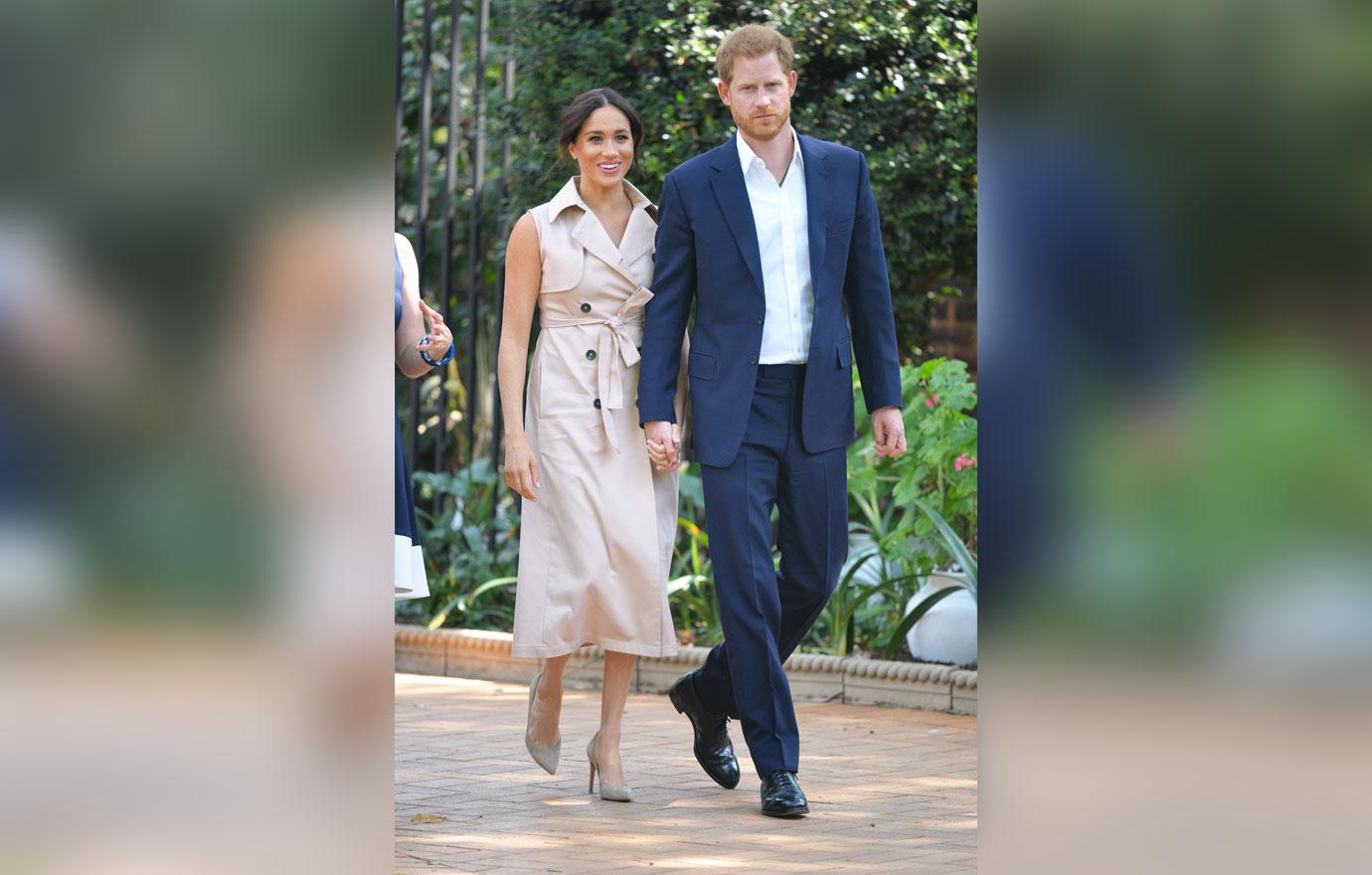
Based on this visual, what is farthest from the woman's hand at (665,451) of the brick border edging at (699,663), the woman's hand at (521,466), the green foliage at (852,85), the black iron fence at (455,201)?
the black iron fence at (455,201)

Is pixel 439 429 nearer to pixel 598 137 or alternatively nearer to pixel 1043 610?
pixel 598 137

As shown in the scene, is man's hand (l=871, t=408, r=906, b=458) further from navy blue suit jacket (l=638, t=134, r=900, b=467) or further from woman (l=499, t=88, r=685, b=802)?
woman (l=499, t=88, r=685, b=802)

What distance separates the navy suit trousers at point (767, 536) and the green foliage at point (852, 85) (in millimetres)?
2780

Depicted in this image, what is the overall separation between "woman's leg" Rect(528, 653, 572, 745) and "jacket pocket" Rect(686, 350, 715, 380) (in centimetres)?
88

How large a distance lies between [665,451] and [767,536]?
355 mm

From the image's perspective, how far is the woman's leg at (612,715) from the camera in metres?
5.03

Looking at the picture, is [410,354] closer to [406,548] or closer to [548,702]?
[406,548]

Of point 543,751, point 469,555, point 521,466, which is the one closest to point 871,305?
point 521,466

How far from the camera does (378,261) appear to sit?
2646mm

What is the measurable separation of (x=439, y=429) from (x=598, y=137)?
3.97m

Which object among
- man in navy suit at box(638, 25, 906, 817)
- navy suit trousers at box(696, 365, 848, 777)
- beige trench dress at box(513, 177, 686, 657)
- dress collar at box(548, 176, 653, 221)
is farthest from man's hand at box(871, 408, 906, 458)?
dress collar at box(548, 176, 653, 221)

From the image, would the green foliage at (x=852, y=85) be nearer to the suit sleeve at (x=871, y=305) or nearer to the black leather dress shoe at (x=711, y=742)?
the suit sleeve at (x=871, y=305)

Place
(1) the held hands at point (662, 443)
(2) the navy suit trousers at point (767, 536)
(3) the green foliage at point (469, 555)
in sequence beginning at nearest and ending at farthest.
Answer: (2) the navy suit trousers at point (767, 536) < (1) the held hands at point (662, 443) < (3) the green foliage at point (469, 555)

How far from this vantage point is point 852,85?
7.55 meters
